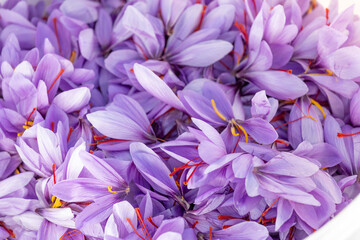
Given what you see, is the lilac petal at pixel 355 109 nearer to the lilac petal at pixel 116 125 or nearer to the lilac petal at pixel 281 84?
the lilac petal at pixel 281 84

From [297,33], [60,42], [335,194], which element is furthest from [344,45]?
[60,42]

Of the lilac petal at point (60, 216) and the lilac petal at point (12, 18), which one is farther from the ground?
the lilac petal at point (12, 18)

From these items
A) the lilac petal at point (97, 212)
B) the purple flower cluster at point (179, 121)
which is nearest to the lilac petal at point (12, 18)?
the purple flower cluster at point (179, 121)

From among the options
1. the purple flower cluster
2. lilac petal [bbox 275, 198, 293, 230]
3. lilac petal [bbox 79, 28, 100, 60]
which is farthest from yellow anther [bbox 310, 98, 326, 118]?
lilac petal [bbox 79, 28, 100, 60]

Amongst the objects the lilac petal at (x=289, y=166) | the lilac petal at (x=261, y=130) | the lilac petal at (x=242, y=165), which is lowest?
the lilac petal at (x=289, y=166)

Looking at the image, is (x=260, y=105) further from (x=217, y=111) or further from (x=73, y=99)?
(x=73, y=99)

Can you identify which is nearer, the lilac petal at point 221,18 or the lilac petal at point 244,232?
the lilac petal at point 244,232

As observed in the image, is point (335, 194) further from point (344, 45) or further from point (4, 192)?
point (4, 192)
